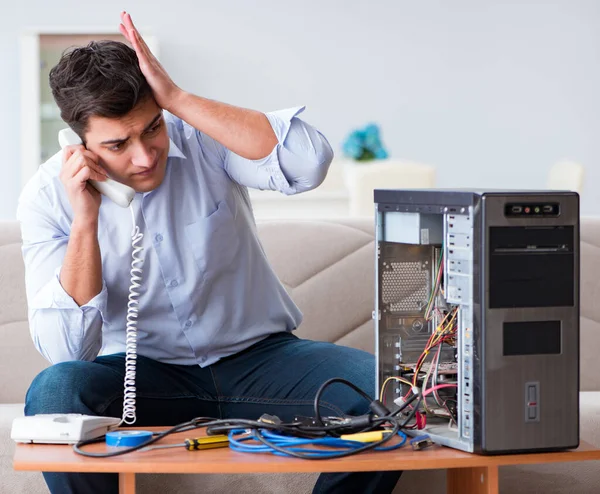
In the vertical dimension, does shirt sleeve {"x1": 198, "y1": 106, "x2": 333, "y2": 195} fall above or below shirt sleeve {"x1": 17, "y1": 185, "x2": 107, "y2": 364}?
above

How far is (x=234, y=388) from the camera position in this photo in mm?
1662

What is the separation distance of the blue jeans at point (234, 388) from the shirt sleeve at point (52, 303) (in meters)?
0.06

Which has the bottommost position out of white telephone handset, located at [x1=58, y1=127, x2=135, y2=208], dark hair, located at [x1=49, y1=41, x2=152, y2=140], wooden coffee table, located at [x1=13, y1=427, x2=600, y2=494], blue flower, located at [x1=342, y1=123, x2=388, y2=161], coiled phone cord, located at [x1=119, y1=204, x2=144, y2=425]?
wooden coffee table, located at [x1=13, y1=427, x2=600, y2=494]

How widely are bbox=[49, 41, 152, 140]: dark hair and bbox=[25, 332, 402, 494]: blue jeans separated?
1.47 ft

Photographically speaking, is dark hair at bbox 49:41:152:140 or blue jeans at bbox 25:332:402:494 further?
dark hair at bbox 49:41:152:140

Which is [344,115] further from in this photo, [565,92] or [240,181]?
[240,181]

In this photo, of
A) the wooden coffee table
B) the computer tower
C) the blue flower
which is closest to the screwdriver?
the wooden coffee table

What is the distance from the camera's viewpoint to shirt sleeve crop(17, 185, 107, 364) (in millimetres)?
1493

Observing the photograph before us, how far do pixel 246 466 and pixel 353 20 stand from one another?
585 cm

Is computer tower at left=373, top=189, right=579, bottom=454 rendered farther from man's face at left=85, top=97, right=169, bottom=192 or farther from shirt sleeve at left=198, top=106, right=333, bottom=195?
man's face at left=85, top=97, right=169, bottom=192

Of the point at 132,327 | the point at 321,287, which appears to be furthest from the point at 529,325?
the point at 321,287

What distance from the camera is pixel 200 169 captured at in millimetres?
1740

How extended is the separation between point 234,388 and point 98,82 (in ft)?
2.05

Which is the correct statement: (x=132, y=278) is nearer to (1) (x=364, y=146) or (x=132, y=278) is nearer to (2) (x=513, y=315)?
(2) (x=513, y=315)
